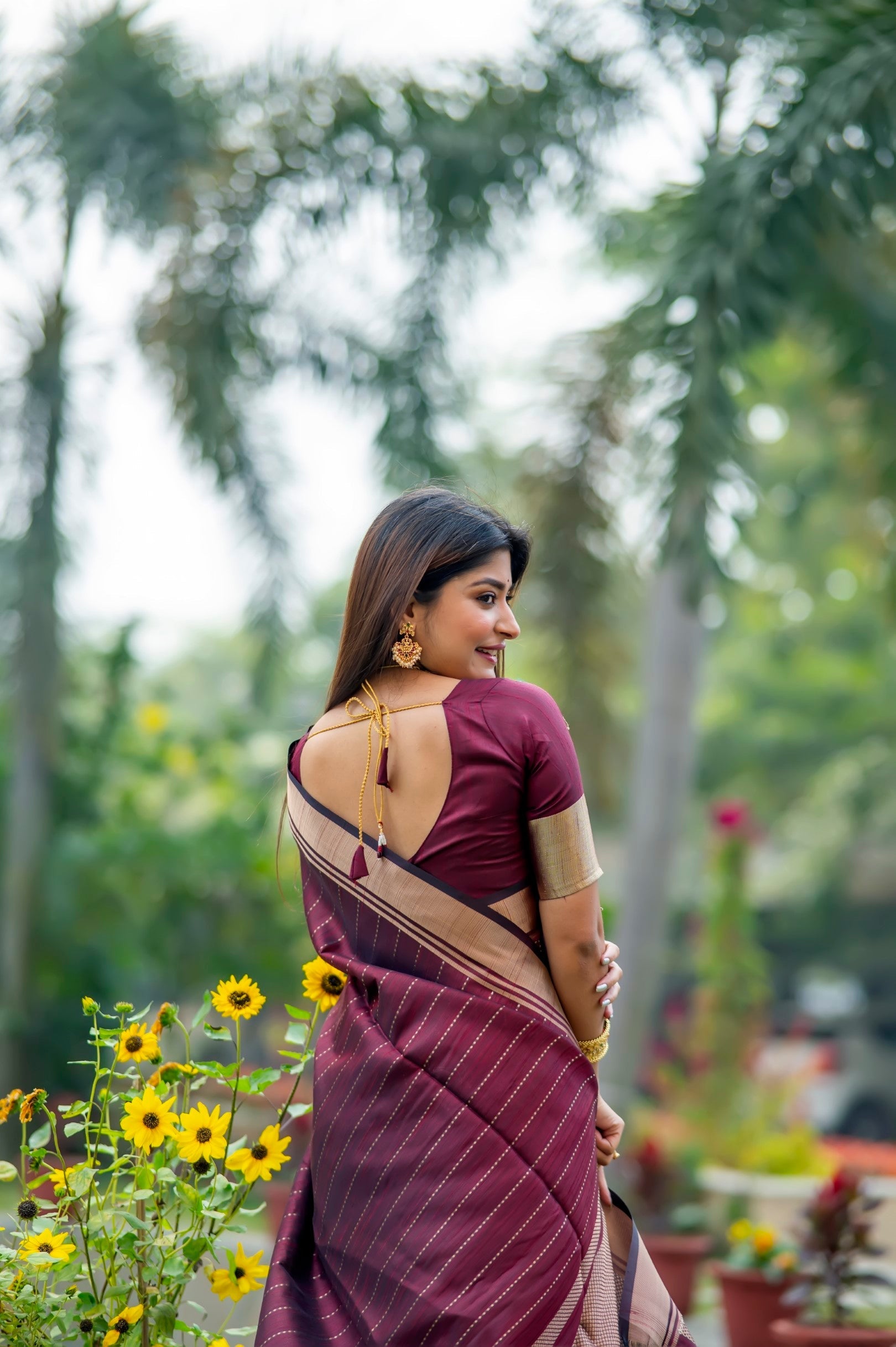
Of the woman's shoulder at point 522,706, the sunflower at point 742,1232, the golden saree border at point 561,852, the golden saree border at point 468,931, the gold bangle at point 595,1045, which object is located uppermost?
the woman's shoulder at point 522,706

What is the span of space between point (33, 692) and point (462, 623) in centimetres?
649

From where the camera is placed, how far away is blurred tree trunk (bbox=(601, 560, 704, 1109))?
6789mm

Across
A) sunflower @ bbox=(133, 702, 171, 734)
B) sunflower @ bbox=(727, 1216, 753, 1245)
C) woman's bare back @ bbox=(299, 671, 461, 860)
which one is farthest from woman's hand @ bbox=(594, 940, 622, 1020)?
sunflower @ bbox=(133, 702, 171, 734)

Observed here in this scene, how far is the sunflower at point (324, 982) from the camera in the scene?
8.45 ft

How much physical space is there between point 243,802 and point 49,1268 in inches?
280

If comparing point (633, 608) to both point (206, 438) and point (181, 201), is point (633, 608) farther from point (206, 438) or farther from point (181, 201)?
point (181, 201)

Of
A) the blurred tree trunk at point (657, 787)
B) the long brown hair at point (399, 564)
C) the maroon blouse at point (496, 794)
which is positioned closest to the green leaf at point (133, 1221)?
the maroon blouse at point (496, 794)

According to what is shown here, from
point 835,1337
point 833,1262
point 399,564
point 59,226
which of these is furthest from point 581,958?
point 59,226

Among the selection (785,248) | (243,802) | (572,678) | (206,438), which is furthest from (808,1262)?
(243,802)

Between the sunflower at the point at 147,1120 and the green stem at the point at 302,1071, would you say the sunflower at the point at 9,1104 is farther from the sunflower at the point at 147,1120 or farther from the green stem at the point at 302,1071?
the green stem at the point at 302,1071

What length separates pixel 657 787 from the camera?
6949mm

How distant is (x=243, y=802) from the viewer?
9.45m

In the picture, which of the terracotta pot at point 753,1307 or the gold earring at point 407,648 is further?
the terracotta pot at point 753,1307

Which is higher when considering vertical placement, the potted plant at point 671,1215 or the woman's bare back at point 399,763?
the woman's bare back at point 399,763
